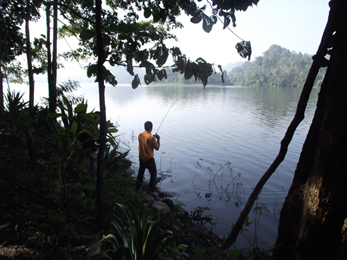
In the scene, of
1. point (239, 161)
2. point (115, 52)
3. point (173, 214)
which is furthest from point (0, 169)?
point (239, 161)

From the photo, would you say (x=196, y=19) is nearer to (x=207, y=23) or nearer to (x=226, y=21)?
(x=207, y=23)

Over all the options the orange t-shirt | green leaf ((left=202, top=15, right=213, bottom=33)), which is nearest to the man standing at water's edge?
the orange t-shirt

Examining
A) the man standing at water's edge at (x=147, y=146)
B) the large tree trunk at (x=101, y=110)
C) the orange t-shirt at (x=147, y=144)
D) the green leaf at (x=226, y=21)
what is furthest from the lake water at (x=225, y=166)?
the green leaf at (x=226, y=21)

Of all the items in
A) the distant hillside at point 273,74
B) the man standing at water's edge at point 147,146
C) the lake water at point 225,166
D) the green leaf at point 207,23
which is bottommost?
the lake water at point 225,166

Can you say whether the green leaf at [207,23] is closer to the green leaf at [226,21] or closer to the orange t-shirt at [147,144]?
the green leaf at [226,21]

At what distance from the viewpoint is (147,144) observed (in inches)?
199

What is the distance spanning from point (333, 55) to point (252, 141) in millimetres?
9871

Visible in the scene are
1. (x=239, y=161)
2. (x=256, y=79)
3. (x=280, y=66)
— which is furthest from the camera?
(x=280, y=66)

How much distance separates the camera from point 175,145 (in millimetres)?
11141

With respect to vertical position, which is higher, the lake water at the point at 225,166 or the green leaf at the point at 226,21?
the green leaf at the point at 226,21

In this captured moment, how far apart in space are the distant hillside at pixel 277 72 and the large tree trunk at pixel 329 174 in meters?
86.1

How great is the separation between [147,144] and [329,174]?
3.55 meters

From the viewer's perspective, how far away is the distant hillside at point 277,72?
98812mm

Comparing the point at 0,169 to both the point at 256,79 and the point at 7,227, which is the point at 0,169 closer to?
the point at 7,227
